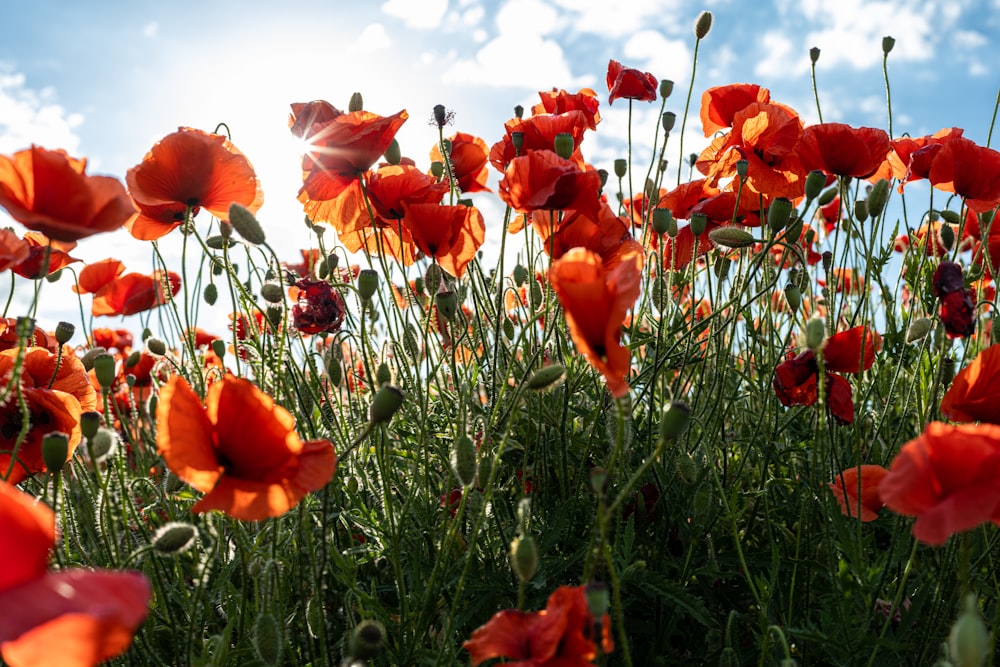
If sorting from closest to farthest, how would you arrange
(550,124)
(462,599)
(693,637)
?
(462,599) < (693,637) < (550,124)

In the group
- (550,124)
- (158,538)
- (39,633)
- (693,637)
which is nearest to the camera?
(39,633)

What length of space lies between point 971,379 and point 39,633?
1495 millimetres

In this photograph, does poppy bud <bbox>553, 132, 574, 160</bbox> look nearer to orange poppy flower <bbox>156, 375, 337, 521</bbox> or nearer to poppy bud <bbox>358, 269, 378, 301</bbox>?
poppy bud <bbox>358, 269, 378, 301</bbox>

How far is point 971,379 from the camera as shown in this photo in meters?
1.47

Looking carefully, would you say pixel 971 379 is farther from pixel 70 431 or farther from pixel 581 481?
pixel 70 431

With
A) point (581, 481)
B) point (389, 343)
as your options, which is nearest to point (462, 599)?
point (581, 481)

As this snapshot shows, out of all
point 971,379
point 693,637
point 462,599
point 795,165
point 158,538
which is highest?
point 795,165

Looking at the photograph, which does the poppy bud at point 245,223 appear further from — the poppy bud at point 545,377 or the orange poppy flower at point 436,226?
the poppy bud at point 545,377

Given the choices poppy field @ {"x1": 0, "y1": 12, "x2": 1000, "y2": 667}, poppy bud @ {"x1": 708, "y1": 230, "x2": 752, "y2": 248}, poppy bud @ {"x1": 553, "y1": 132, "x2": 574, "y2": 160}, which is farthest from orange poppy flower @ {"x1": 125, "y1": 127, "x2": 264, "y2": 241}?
poppy bud @ {"x1": 708, "y1": 230, "x2": 752, "y2": 248}

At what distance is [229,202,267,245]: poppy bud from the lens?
5.95 feet

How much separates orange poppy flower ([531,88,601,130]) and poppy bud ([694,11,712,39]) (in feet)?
1.65

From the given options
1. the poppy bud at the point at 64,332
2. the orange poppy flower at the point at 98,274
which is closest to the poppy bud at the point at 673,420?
the poppy bud at the point at 64,332

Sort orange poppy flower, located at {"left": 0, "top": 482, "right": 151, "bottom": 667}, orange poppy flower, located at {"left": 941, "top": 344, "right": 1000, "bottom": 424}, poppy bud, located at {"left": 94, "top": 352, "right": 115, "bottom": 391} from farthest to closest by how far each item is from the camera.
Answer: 1. poppy bud, located at {"left": 94, "top": 352, "right": 115, "bottom": 391}
2. orange poppy flower, located at {"left": 941, "top": 344, "right": 1000, "bottom": 424}
3. orange poppy flower, located at {"left": 0, "top": 482, "right": 151, "bottom": 667}

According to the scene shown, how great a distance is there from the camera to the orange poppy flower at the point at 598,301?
46.1 inches
